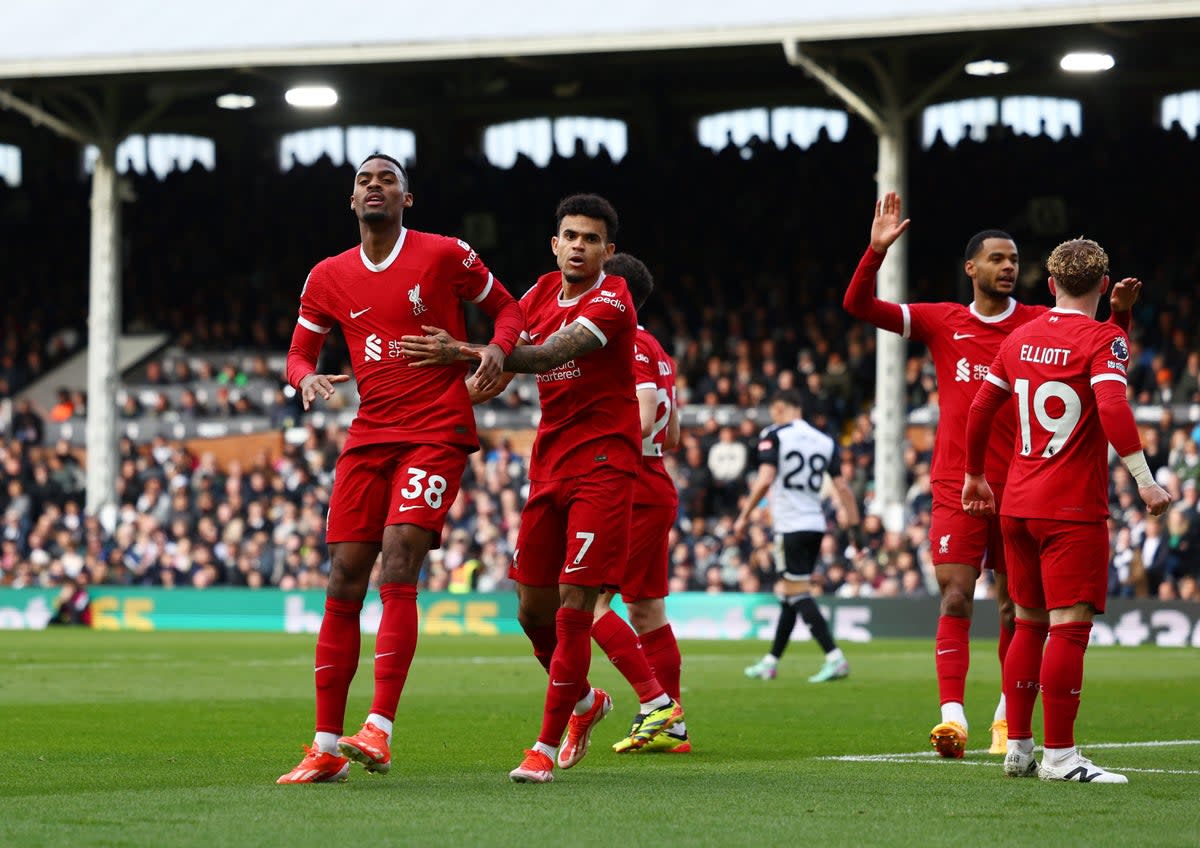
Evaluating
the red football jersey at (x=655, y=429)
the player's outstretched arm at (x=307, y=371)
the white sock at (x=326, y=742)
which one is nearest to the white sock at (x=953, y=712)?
the red football jersey at (x=655, y=429)

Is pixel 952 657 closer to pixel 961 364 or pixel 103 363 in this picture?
pixel 961 364

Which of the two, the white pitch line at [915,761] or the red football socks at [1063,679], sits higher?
the red football socks at [1063,679]

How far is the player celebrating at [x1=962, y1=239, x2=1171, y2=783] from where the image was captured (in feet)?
26.0

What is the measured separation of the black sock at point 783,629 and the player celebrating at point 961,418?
20.1 ft

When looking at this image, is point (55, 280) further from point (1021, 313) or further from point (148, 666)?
point (1021, 313)

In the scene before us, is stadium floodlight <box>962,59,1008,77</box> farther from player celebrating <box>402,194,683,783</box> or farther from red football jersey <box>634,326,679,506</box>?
player celebrating <box>402,194,683,783</box>

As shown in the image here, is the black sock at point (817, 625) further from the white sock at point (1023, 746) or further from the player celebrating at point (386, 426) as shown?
the player celebrating at point (386, 426)

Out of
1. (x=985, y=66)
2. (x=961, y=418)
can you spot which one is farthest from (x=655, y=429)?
(x=985, y=66)

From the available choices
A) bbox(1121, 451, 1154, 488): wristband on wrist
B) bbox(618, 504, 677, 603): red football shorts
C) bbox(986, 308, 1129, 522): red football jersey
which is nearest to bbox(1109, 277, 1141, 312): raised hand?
bbox(986, 308, 1129, 522): red football jersey

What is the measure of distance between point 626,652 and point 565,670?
54.0 inches

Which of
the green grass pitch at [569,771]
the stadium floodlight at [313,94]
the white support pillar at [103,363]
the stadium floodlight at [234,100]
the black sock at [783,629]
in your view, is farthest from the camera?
the stadium floodlight at [234,100]

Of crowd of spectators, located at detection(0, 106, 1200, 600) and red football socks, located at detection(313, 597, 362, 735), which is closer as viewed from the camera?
red football socks, located at detection(313, 597, 362, 735)

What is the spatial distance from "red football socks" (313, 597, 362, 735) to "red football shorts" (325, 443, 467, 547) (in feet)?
0.93

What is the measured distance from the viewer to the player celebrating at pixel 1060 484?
7926 mm
